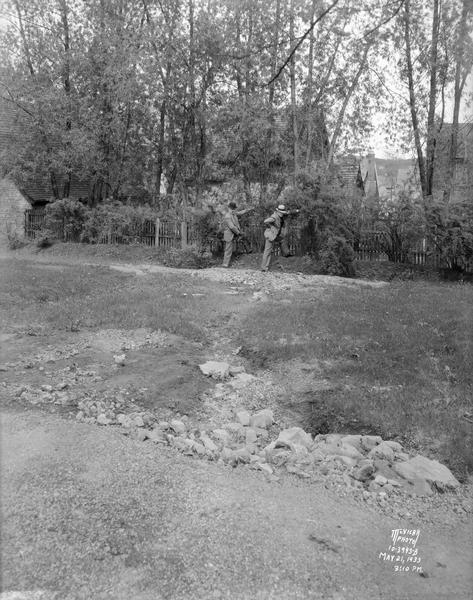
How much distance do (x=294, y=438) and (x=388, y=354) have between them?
3.05 metres

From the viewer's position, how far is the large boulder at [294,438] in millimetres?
5766

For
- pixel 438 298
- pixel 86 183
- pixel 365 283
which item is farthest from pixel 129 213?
pixel 438 298

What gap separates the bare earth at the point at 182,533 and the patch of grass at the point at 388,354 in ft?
5.70

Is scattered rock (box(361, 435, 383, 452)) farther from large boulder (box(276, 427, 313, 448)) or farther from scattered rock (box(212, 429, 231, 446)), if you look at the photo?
scattered rock (box(212, 429, 231, 446))

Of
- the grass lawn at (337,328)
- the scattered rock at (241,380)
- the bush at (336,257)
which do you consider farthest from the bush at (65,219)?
the scattered rock at (241,380)

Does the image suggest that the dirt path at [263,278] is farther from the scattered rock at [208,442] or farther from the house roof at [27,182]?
the house roof at [27,182]

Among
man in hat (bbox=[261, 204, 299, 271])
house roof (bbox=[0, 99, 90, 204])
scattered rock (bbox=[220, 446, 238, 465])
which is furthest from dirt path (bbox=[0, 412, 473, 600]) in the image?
house roof (bbox=[0, 99, 90, 204])

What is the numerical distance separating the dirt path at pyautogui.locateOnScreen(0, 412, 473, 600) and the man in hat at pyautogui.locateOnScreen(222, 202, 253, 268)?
13.4 meters

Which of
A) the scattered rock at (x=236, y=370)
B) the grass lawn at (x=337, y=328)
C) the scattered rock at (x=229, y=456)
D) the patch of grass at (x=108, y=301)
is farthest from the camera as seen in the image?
the patch of grass at (x=108, y=301)

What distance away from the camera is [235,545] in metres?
3.75

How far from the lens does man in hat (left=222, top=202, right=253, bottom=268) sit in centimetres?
1803

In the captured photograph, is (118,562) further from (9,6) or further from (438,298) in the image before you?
(9,6)

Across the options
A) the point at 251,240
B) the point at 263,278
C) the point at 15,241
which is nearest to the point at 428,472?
the point at 263,278

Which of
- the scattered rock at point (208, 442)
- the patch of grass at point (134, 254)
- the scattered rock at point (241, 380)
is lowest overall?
the scattered rock at point (208, 442)
